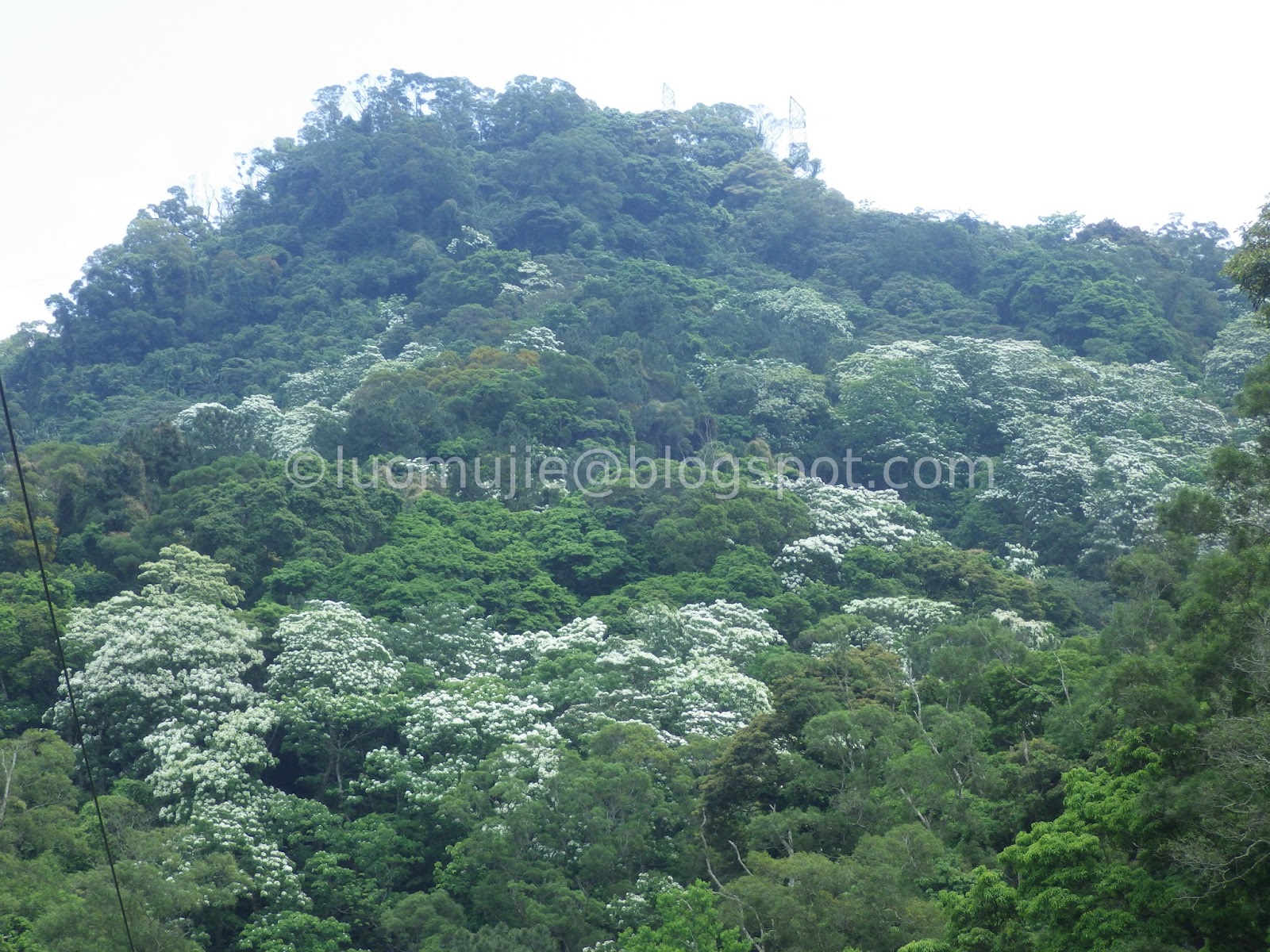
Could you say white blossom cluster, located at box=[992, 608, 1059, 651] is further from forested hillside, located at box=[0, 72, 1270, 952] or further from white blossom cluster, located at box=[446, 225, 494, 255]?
white blossom cluster, located at box=[446, 225, 494, 255]

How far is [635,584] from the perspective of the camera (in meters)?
31.6

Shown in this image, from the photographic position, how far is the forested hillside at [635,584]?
1591 centimetres

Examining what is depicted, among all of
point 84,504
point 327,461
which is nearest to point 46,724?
point 84,504

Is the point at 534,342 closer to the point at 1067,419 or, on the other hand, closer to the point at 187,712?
the point at 1067,419

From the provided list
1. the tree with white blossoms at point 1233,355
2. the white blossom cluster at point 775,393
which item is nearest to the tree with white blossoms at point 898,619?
the white blossom cluster at point 775,393

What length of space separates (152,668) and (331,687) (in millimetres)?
3265

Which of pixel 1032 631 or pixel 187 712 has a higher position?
pixel 1032 631

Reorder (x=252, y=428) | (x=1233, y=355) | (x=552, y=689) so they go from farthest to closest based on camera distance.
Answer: (x=1233, y=355), (x=252, y=428), (x=552, y=689)

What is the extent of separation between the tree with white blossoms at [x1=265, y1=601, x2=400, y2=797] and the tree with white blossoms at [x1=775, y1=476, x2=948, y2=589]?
10.5m

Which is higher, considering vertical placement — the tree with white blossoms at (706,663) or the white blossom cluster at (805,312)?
the white blossom cluster at (805,312)

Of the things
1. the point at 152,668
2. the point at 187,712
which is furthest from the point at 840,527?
the point at 152,668

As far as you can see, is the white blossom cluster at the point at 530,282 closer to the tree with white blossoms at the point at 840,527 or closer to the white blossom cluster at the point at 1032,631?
the tree with white blossoms at the point at 840,527

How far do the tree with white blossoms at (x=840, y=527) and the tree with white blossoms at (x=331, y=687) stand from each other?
10.5 meters

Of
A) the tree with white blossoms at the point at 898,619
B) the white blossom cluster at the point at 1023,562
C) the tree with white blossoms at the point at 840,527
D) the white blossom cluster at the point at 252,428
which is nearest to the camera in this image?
the tree with white blossoms at the point at 898,619
